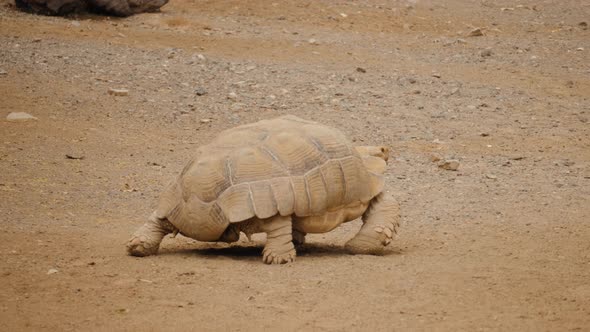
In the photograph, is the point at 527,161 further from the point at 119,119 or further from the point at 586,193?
the point at 119,119

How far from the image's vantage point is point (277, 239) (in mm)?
6914

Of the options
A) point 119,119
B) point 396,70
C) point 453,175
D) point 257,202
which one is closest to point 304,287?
point 257,202

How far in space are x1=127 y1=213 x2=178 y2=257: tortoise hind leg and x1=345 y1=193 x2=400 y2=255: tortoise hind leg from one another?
1253 mm

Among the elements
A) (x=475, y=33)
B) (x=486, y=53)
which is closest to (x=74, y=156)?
(x=486, y=53)

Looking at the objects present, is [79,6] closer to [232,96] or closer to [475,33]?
[232,96]

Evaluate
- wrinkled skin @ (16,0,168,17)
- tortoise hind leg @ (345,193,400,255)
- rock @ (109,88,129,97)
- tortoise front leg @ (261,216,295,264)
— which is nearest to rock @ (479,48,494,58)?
wrinkled skin @ (16,0,168,17)

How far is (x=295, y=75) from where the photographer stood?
14195 mm

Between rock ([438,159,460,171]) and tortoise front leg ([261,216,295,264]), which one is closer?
tortoise front leg ([261,216,295,264])

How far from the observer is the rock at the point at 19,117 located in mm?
11638

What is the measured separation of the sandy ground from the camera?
6113 mm

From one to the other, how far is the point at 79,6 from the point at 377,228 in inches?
454

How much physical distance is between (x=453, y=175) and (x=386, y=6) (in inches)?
424

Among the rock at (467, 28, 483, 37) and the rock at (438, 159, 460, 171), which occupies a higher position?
the rock at (438, 159, 460, 171)

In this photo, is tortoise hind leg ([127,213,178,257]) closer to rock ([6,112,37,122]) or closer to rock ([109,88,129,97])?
rock ([6,112,37,122])
